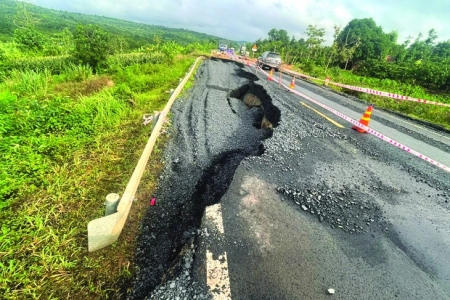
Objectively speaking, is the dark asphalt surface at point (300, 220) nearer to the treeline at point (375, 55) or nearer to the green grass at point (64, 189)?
the green grass at point (64, 189)

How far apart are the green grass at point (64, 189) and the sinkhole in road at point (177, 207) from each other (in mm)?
134

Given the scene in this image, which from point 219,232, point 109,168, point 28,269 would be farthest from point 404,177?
point 28,269

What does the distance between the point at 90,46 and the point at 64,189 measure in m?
11.7

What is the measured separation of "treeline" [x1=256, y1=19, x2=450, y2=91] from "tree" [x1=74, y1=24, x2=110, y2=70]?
72.4 feet

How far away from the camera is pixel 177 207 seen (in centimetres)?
281

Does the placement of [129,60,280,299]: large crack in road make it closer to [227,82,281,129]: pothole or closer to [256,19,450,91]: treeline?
[227,82,281,129]: pothole

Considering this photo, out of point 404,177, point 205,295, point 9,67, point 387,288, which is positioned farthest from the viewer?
point 9,67

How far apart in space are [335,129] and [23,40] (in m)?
25.7

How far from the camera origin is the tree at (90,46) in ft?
37.3

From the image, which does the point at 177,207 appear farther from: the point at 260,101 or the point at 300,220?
the point at 260,101

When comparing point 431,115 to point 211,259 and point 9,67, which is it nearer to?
point 211,259

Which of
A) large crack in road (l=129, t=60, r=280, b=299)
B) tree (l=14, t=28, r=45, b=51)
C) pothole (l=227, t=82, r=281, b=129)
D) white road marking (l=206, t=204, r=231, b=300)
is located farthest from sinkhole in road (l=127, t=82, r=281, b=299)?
tree (l=14, t=28, r=45, b=51)

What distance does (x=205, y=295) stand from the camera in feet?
5.17

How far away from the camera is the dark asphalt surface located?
178 cm
